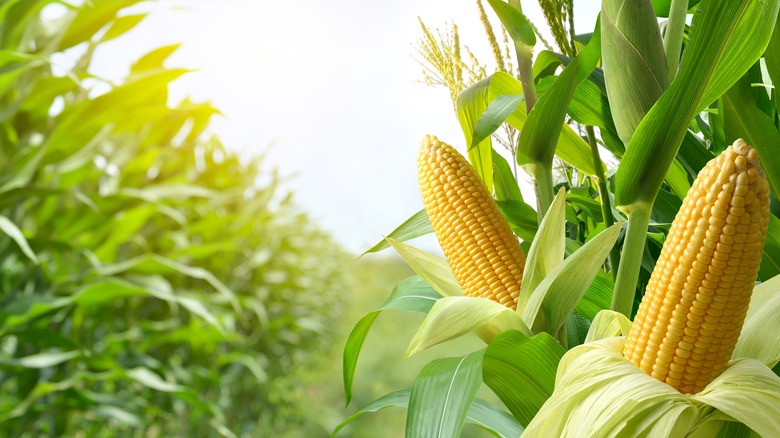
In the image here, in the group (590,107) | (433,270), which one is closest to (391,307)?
(433,270)

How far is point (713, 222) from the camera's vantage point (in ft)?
0.68

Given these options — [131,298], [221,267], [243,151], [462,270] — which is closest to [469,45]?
[462,270]

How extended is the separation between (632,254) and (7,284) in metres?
1.01

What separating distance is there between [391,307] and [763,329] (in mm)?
171

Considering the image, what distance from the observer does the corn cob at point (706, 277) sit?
0.67 feet

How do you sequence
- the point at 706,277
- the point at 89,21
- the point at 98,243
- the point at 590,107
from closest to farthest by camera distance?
the point at 706,277
the point at 590,107
the point at 89,21
the point at 98,243

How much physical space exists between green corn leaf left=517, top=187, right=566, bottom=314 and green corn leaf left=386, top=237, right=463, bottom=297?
46mm

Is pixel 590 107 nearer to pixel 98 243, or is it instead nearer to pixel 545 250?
pixel 545 250

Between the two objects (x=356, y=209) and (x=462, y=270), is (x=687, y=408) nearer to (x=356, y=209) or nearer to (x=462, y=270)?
(x=462, y=270)

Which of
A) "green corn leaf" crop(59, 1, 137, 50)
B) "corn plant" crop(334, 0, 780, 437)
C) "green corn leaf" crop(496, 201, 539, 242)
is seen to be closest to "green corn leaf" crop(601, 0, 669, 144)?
"corn plant" crop(334, 0, 780, 437)

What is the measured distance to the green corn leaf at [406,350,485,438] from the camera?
26cm

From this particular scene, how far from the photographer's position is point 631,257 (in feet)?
0.85

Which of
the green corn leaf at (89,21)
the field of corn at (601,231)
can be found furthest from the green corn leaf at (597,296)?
the green corn leaf at (89,21)

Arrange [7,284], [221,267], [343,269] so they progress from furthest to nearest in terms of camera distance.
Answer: [343,269]
[221,267]
[7,284]
